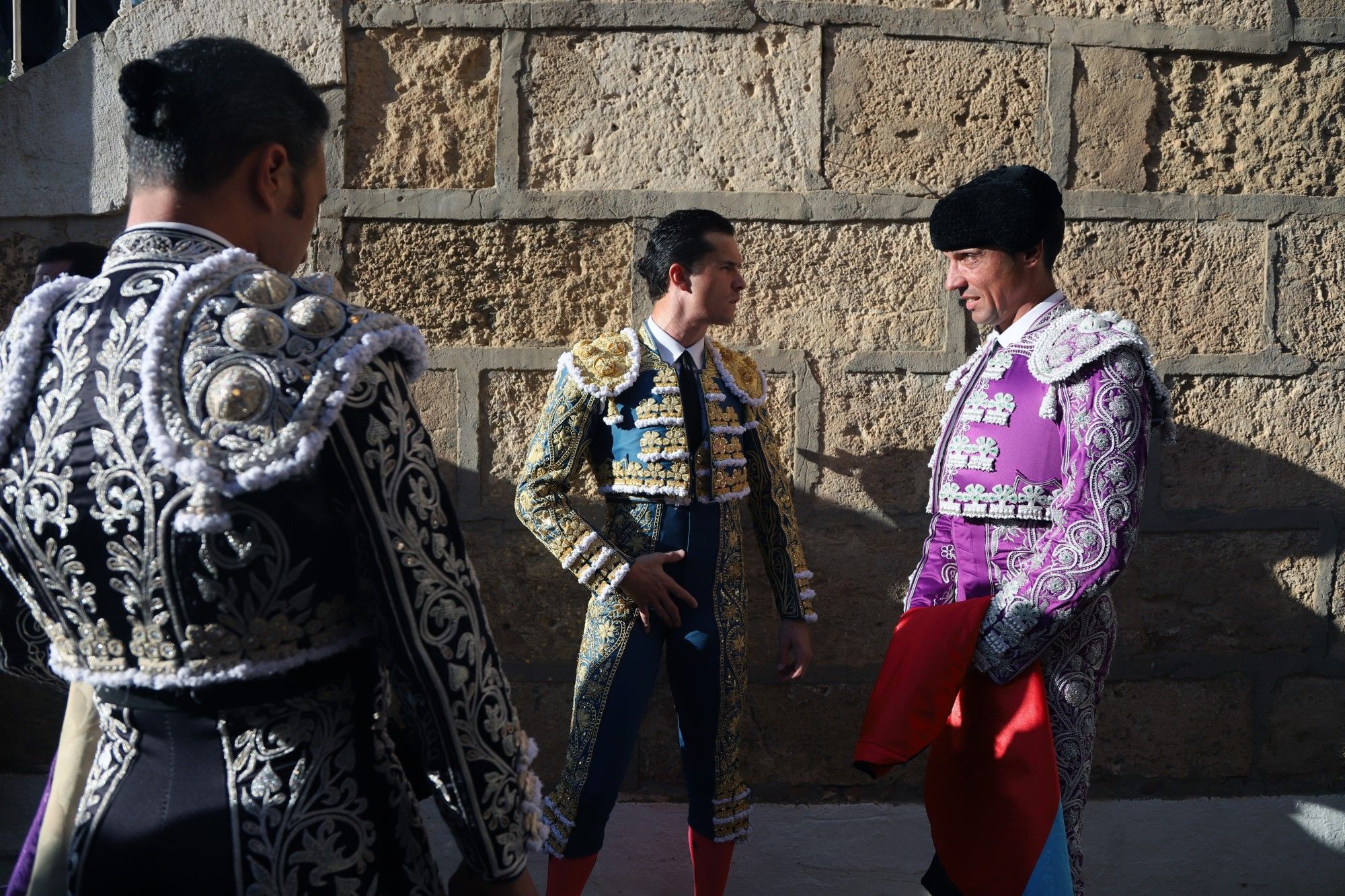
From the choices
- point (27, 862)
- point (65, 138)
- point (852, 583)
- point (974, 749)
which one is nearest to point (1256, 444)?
point (852, 583)

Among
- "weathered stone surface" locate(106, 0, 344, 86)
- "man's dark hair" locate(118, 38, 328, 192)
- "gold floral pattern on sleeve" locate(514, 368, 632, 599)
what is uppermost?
"weathered stone surface" locate(106, 0, 344, 86)

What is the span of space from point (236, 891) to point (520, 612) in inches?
81.8

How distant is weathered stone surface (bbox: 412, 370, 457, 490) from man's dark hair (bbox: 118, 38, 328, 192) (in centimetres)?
196

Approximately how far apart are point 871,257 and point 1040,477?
47.7 inches

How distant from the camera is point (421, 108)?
129 inches

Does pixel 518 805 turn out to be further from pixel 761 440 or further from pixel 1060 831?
pixel 761 440

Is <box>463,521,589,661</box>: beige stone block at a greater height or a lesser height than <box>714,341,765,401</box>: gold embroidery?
lesser

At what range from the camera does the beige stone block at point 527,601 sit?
3328 millimetres

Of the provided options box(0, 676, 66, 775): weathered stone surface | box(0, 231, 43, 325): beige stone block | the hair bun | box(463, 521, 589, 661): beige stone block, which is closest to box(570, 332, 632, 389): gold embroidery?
box(463, 521, 589, 661): beige stone block

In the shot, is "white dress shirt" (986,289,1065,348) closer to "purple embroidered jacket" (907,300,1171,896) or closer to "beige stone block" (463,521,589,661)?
"purple embroidered jacket" (907,300,1171,896)

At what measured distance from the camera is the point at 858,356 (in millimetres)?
3361

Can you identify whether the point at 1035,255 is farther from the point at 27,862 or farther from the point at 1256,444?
the point at 27,862

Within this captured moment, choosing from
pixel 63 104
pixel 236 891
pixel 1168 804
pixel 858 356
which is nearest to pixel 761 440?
pixel 858 356

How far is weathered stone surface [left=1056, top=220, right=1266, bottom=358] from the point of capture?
3.37 meters
